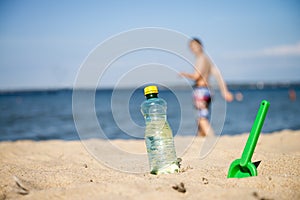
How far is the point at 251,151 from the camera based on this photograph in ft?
8.66

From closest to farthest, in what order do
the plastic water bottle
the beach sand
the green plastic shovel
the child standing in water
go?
the beach sand, the green plastic shovel, the plastic water bottle, the child standing in water

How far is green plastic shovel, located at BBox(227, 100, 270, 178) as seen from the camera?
2.63 metres

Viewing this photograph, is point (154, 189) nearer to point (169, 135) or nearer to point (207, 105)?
point (169, 135)

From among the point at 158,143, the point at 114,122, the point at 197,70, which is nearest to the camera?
the point at 158,143

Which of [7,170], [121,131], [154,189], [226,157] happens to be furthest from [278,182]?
[121,131]

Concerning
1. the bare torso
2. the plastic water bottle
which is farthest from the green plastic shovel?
the bare torso

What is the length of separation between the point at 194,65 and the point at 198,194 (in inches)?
161

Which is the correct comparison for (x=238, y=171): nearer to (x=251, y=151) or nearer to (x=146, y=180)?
(x=251, y=151)

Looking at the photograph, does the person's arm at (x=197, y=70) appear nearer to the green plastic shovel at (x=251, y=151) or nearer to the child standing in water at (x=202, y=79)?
the child standing in water at (x=202, y=79)

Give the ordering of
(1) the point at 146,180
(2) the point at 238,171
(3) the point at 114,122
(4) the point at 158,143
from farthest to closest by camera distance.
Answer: (3) the point at 114,122, (4) the point at 158,143, (2) the point at 238,171, (1) the point at 146,180

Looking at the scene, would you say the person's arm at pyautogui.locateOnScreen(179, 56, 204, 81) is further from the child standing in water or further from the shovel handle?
the shovel handle

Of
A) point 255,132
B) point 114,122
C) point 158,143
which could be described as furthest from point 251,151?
point 114,122

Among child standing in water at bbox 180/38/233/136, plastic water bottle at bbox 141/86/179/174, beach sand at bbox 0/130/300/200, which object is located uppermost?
child standing in water at bbox 180/38/233/136

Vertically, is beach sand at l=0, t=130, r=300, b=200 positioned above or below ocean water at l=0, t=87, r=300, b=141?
below
